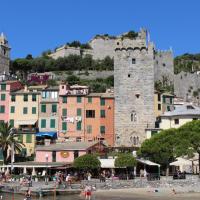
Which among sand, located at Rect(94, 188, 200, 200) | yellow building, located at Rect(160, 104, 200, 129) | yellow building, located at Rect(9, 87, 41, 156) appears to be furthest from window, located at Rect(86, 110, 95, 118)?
sand, located at Rect(94, 188, 200, 200)

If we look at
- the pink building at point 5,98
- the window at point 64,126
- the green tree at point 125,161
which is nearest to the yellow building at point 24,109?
the pink building at point 5,98

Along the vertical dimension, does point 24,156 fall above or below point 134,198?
above

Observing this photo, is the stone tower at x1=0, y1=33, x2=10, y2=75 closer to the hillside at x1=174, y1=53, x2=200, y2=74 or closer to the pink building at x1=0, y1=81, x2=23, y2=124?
the pink building at x1=0, y1=81, x2=23, y2=124

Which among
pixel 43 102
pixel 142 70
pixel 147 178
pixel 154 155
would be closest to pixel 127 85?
pixel 142 70

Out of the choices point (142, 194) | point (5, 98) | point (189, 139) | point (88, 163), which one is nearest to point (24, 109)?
point (5, 98)

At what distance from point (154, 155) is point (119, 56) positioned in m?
21.4

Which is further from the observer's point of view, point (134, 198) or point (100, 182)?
point (100, 182)

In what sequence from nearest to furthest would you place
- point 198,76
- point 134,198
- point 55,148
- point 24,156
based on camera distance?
point 134,198
point 55,148
point 24,156
point 198,76

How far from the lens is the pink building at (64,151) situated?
64.7m

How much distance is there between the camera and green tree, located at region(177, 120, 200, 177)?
53.5 meters

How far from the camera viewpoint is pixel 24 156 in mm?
70250

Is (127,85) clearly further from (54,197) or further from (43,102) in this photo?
(54,197)

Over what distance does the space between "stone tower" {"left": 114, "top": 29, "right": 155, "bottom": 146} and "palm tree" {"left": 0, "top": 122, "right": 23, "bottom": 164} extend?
46.9 feet

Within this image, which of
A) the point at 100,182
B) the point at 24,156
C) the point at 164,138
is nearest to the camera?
the point at 100,182
